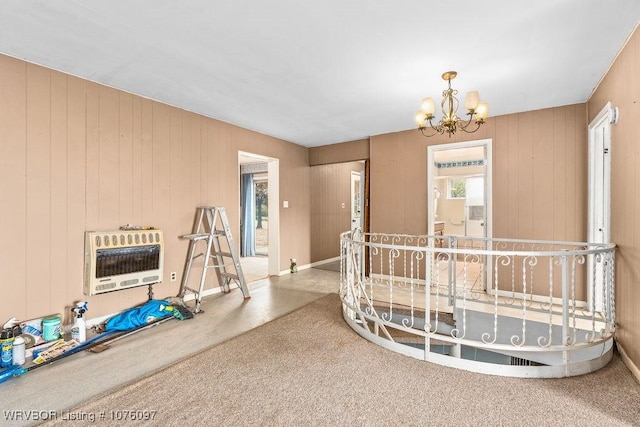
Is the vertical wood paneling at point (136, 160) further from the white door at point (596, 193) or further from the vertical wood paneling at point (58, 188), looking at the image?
the white door at point (596, 193)

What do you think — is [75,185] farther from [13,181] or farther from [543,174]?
[543,174]

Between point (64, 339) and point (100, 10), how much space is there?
2804mm

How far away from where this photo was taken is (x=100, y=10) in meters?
2.02

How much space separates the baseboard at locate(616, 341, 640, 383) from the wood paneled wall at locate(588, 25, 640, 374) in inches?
0.5

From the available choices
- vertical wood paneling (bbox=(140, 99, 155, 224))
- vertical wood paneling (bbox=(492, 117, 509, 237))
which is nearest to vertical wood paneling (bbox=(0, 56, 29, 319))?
vertical wood paneling (bbox=(140, 99, 155, 224))

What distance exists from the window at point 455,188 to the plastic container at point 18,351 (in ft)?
27.0

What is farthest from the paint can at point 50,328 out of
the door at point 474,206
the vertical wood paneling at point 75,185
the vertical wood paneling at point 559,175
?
the door at point 474,206

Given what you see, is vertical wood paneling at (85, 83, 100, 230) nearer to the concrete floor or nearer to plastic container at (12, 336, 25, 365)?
plastic container at (12, 336, 25, 365)

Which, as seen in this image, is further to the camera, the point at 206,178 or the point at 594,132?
the point at 206,178

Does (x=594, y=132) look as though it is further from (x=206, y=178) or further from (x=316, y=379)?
(x=206, y=178)

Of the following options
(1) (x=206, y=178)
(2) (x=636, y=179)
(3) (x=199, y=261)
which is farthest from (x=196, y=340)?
(2) (x=636, y=179)

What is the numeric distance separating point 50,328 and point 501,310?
15.5 ft

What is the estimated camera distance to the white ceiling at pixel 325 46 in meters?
2.01

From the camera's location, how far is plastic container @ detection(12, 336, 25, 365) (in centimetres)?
232
